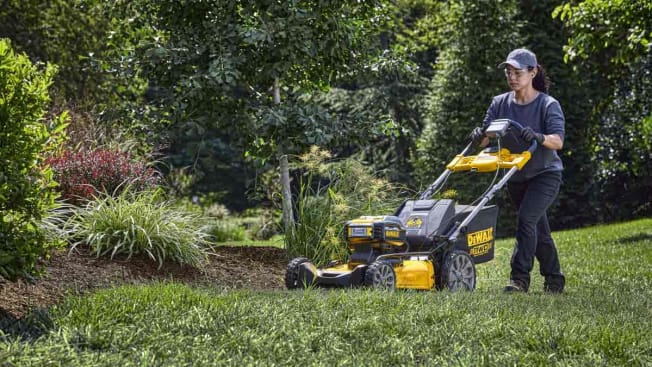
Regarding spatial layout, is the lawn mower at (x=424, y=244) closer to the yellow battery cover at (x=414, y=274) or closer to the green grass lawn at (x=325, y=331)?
the yellow battery cover at (x=414, y=274)

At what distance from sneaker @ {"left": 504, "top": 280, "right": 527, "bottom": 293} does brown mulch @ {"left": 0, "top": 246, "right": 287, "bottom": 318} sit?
1765 mm

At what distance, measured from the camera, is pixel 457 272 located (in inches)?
248

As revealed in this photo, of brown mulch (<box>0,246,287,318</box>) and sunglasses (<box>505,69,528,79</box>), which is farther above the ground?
sunglasses (<box>505,69,528,79</box>)

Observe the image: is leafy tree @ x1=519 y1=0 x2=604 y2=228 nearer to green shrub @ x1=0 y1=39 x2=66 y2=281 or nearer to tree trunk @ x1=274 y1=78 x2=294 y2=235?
tree trunk @ x1=274 y1=78 x2=294 y2=235

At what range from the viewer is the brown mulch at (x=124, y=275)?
5313mm

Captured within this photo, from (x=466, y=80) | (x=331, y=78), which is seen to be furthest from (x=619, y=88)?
(x=331, y=78)

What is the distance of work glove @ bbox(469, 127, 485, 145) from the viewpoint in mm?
6590

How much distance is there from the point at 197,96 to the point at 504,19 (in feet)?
34.3

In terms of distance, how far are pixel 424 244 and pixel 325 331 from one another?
7.03 feet

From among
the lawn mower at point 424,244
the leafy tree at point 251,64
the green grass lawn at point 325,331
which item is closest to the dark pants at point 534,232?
the lawn mower at point 424,244

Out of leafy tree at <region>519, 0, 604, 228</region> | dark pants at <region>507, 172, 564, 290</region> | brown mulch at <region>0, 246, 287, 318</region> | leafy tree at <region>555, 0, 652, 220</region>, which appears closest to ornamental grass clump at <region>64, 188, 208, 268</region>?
brown mulch at <region>0, 246, 287, 318</region>

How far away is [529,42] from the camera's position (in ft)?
58.5

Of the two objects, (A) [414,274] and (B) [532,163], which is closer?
(A) [414,274]

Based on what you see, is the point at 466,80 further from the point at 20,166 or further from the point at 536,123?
the point at 20,166
